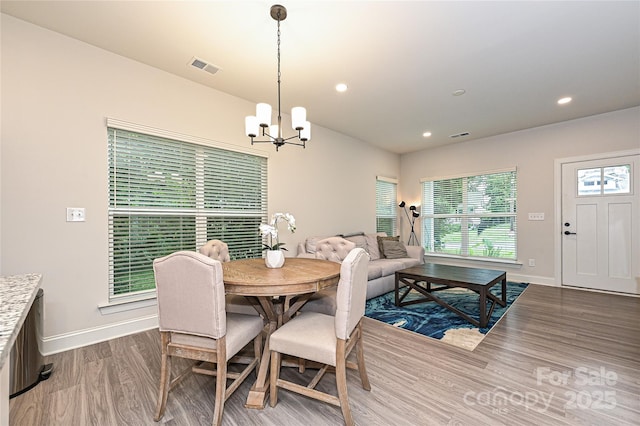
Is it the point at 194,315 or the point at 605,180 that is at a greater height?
the point at 605,180

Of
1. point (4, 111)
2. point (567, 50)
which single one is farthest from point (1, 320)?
point (567, 50)

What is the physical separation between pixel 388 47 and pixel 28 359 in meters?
3.70

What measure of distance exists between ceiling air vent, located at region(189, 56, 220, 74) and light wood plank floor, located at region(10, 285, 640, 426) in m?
2.76

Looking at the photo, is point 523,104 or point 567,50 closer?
point 567,50

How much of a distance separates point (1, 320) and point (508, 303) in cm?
461

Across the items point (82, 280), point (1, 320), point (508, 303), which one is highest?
point (1, 320)

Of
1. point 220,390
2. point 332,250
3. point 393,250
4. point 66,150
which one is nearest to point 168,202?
point 66,150

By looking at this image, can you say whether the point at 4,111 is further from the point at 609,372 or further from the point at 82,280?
the point at 609,372

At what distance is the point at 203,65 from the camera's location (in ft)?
9.07

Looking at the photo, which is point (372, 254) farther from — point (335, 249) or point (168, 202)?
A: point (168, 202)

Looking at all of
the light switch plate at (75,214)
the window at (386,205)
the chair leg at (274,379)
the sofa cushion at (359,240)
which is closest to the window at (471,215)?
the window at (386,205)

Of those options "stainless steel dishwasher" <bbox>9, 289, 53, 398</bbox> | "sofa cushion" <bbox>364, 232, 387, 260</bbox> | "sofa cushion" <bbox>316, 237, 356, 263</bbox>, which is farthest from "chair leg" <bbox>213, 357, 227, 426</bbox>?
"sofa cushion" <bbox>364, 232, 387, 260</bbox>

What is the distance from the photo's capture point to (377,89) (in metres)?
3.26

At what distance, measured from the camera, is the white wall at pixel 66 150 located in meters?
2.16
